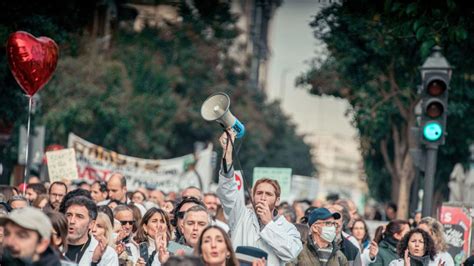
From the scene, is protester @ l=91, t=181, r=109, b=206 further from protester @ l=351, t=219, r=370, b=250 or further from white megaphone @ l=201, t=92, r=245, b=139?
white megaphone @ l=201, t=92, r=245, b=139

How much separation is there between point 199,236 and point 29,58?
697 cm

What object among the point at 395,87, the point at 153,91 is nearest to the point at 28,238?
the point at 395,87

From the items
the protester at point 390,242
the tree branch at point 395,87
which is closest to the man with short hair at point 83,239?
the protester at point 390,242

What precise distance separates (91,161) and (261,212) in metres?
14.3

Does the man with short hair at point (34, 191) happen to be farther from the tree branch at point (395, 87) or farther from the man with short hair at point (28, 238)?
the tree branch at point (395, 87)

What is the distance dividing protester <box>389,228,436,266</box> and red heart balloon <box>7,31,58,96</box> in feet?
16.6

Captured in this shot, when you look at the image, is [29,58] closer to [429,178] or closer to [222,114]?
[429,178]

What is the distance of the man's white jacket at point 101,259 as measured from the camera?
9.16 m

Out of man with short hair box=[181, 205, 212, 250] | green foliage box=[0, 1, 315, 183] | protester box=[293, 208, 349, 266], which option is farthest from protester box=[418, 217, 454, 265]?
green foliage box=[0, 1, 315, 183]

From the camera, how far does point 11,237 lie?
7.02 m

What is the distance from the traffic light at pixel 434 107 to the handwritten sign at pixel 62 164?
5647 millimetres

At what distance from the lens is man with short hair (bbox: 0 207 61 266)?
6.98 m

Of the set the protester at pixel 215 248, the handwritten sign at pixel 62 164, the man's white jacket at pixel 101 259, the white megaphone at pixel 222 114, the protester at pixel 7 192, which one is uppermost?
the white megaphone at pixel 222 114

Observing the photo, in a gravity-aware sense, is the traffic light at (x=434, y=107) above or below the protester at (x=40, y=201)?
above
